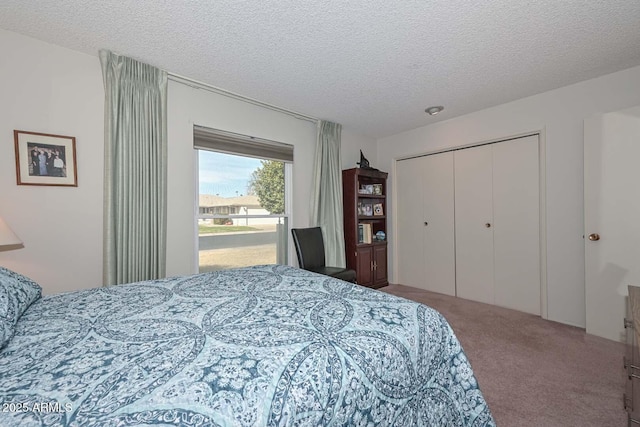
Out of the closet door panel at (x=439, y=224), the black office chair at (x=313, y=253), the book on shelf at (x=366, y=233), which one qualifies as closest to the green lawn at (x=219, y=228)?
the black office chair at (x=313, y=253)

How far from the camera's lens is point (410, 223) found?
14.2 ft

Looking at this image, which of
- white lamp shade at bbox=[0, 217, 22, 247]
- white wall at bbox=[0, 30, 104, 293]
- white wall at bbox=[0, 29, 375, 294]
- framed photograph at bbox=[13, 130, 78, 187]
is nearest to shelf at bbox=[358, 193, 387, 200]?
white wall at bbox=[0, 29, 375, 294]

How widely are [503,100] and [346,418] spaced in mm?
3724

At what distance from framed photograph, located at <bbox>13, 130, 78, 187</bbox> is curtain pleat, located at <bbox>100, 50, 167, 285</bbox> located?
25cm

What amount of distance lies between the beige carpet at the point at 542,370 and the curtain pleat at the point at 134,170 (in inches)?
112

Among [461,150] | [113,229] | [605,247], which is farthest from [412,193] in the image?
[113,229]

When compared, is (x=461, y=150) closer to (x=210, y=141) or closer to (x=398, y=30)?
(x=398, y=30)

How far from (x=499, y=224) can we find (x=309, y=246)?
7.98 ft

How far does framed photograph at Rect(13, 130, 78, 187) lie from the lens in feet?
6.46

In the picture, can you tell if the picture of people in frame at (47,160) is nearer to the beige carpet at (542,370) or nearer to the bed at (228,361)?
the bed at (228,361)

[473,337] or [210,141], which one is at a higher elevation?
[210,141]

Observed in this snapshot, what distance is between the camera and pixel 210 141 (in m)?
2.91

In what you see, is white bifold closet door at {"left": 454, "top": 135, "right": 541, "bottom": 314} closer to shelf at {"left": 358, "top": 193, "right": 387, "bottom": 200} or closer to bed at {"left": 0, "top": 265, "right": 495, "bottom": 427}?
shelf at {"left": 358, "top": 193, "right": 387, "bottom": 200}

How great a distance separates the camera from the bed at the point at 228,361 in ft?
2.20
